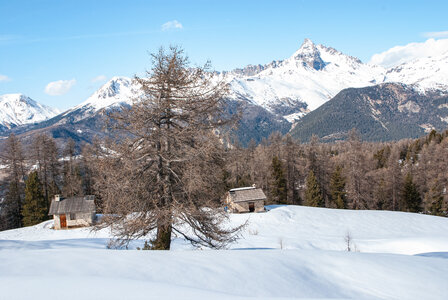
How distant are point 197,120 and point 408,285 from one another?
7.28 metres

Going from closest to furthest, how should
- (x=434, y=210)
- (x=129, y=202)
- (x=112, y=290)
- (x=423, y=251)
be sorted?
(x=112, y=290), (x=129, y=202), (x=423, y=251), (x=434, y=210)

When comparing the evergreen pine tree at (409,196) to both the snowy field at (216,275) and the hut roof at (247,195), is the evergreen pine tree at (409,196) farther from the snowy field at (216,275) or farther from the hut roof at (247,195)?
the snowy field at (216,275)

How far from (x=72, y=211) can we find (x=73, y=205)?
0.72 m

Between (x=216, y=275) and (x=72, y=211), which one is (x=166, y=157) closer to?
(x=216, y=275)

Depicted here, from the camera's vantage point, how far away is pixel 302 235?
75.7 feet

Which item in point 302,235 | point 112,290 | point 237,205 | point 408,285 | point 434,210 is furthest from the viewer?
point 434,210

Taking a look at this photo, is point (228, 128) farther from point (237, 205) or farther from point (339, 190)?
point (339, 190)

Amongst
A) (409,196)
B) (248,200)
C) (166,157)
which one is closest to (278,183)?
(248,200)

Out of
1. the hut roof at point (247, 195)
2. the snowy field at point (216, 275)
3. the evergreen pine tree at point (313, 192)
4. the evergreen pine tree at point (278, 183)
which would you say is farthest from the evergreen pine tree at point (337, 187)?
the snowy field at point (216, 275)

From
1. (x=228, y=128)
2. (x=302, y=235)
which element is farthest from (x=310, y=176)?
(x=228, y=128)

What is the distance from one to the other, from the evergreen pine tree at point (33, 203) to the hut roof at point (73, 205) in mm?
3419

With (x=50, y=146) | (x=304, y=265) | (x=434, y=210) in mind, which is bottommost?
(x=434, y=210)

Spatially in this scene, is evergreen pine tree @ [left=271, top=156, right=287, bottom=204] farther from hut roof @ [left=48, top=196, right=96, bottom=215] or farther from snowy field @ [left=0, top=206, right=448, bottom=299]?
snowy field @ [left=0, top=206, right=448, bottom=299]

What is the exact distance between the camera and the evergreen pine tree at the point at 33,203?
33.2 meters
